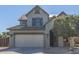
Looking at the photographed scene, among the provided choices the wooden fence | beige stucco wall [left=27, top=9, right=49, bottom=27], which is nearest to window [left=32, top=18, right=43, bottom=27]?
beige stucco wall [left=27, top=9, right=49, bottom=27]

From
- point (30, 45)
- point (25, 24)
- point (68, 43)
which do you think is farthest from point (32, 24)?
point (68, 43)

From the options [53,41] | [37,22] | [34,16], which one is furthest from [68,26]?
[34,16]

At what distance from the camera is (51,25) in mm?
27250

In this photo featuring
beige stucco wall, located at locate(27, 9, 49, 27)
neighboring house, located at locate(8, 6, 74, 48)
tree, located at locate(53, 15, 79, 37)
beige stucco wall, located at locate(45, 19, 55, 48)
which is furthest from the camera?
beige stucco wall, located at locate(27, 9, 49, 27)

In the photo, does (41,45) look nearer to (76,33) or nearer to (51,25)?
(51,25)

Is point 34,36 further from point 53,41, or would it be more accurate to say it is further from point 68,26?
point 68,26

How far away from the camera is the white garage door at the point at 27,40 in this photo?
28.1 m

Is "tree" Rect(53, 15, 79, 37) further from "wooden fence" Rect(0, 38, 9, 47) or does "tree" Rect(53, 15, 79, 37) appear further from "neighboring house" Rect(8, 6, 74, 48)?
"wooden fence" Rect(0, 38, 9, 47)

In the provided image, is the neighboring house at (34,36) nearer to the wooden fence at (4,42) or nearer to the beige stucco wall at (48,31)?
the beige stucco wall at (48,31)

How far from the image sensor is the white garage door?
92.1ft

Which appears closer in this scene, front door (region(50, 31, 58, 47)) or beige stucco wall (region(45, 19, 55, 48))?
beige stucco wall (region(45, 19, 55, 48))

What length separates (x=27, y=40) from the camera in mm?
28297

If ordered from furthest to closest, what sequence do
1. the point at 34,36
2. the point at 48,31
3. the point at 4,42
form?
the point at 4,42 → the point at 34,36 → the point at 48,31

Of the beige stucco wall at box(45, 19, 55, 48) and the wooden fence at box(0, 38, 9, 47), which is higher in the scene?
the beige stucco wall at box(45, 19, 55, 48)
